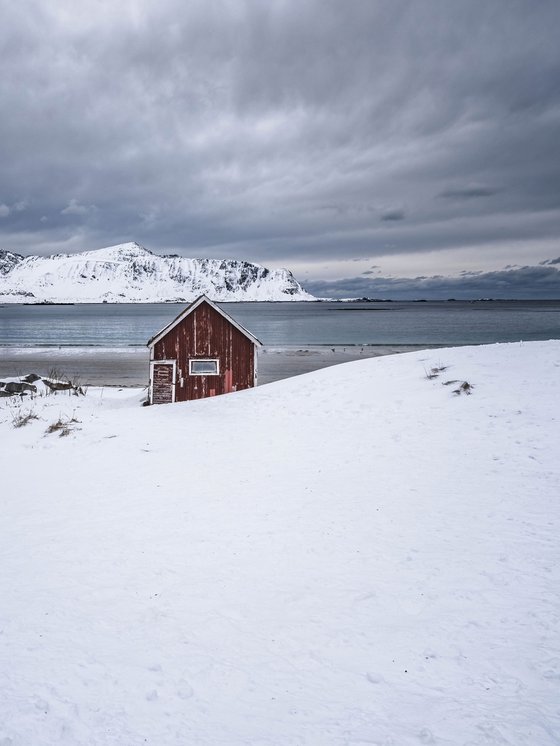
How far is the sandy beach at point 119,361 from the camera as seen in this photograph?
127 feet

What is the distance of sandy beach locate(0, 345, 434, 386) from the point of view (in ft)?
127

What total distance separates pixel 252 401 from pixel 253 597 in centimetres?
1319

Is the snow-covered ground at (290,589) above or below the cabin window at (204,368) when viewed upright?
below

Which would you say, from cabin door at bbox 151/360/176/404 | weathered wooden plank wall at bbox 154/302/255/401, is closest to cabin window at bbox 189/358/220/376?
weathered wooden plank wall at bbox 154/302/255/401

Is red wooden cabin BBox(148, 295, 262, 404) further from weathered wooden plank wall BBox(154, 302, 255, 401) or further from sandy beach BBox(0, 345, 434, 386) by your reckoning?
Answer: sandy beach BBox(0, 345, 434, 386)

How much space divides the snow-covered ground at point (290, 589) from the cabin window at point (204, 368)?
10.8 metres

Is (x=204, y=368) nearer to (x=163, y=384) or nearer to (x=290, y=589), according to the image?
(x=163, y=384)

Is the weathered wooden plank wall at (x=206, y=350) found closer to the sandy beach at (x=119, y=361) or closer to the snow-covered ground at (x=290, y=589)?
the snow-covered ground at (x=290, y=589)

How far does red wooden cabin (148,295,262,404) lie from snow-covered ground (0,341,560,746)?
10.4 meters

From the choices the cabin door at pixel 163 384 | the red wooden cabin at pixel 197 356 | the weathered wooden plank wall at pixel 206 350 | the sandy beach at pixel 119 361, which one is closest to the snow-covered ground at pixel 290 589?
the cabin door at pixel 163 384

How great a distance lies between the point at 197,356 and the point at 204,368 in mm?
808

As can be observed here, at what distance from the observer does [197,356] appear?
76.4 feet

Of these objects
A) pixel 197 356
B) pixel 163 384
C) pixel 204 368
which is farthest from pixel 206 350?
pixel 163 384

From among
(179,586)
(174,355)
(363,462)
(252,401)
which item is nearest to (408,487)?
Answer: (363,462)
